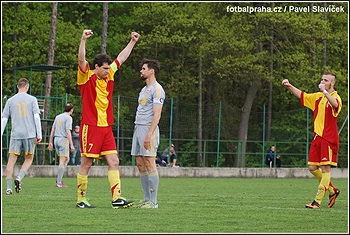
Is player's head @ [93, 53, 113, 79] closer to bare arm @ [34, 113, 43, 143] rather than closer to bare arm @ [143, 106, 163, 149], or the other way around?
bare arm @ [143, 106, 163, 149]

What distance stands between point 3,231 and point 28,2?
41.1 meters

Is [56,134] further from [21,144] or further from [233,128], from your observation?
[233,128]

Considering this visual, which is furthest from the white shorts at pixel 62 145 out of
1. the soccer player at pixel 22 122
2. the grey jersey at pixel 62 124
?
the soccer player at pixel 22 122

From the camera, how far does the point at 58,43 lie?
154 feet

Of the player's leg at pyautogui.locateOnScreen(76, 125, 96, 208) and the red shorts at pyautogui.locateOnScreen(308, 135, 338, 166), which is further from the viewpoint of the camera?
the red shorts at pyautogui.locateOnScreen(308, 135, 338, 166)

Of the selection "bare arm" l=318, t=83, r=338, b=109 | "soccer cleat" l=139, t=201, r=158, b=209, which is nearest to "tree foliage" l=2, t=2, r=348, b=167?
"bare arm" l=318, t=83, r=338, b=109

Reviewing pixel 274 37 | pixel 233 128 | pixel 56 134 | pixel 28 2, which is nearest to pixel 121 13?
pixel 28 2

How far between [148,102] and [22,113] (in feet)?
16.1

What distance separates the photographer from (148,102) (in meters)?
13.0

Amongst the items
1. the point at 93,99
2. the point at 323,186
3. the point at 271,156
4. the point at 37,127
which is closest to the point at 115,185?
the point at 93,99

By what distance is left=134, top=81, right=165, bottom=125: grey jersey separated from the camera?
13.0 meters

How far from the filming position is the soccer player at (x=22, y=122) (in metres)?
17.2

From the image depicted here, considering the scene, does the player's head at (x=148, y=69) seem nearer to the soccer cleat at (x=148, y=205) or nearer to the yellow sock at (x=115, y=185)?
the yellow sock at (x=115, y=185)

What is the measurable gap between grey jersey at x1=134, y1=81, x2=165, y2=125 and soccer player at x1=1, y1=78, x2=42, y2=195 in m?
4.63
